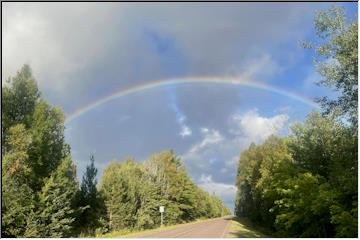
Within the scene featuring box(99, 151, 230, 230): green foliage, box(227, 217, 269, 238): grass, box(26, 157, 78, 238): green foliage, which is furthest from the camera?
box(99, 151, 230, 230): green foliage

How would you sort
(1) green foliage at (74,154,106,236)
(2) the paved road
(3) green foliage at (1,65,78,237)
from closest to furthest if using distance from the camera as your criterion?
(3) green foliage at (1,65,78,237) < (2) the paved road < (1) green foliage at (74,154,106,236)

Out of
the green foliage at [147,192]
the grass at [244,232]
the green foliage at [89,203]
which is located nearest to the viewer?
the grass at [244,232]

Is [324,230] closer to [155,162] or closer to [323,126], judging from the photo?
[323,126]

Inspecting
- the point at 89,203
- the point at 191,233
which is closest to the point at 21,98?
the point at 89,203

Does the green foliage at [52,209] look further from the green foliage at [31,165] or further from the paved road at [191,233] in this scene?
the paved road at [191,233]

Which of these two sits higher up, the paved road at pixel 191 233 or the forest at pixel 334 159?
the forest at pixel 334 159

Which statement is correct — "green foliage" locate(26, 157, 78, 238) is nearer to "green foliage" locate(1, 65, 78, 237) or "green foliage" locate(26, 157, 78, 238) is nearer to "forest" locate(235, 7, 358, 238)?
"green foliage" locate(1, 65, 78, 237)

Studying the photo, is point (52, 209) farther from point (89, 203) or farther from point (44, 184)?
point (89, 203)

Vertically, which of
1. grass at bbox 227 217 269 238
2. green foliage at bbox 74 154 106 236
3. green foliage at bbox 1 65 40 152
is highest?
green foliage at bbox 1 65 40 152

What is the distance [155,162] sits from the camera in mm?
70000

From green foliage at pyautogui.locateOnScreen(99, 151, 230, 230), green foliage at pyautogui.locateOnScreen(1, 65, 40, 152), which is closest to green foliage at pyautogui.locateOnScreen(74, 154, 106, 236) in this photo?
green foliage at pyautogui.locateOnScreen(99, 151, 230, 230)

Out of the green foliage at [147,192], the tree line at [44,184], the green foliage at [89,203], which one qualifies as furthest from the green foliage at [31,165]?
the green foliage at [147,192]

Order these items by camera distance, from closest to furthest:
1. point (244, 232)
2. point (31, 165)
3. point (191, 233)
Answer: point (31, 165)
point (191, 233)
point (244, 232)

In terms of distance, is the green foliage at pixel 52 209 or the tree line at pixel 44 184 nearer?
the tree line at pixel 44 184
